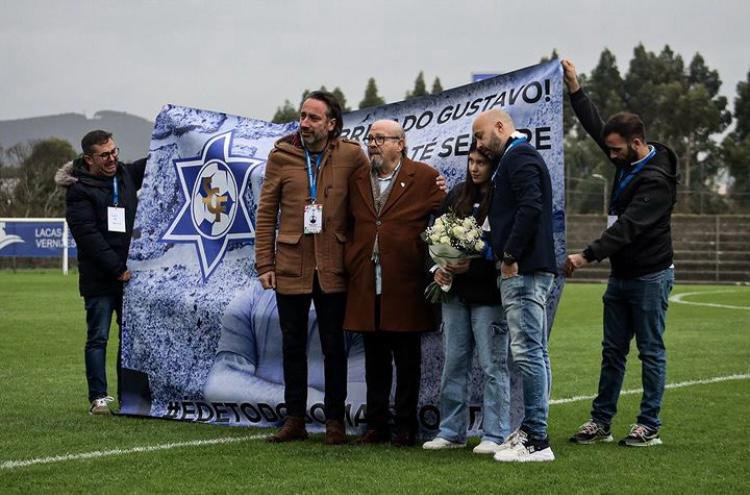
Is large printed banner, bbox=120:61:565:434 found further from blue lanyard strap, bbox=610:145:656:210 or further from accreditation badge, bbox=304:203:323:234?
accreditation badge, bbox=304:203:323:234

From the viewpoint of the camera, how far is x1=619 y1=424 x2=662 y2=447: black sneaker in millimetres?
7531

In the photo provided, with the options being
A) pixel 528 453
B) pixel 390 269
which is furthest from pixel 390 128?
pixel 528 453

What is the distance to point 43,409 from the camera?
9.24 m

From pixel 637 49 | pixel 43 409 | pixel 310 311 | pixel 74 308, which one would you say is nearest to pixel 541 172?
pixel 310 311

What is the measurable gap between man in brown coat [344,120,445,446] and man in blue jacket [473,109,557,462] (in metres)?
0.62

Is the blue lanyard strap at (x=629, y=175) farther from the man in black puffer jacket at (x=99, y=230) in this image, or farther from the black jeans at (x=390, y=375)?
the man in black puffer jacket at (x=99, y=230)

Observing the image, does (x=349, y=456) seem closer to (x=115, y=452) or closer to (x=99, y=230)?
(x=115, y=452)

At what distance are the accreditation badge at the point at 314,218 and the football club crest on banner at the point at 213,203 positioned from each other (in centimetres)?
123

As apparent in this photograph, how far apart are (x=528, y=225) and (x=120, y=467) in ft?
8.60

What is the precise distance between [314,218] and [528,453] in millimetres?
1924

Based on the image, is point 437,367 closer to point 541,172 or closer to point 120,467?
point 541,172

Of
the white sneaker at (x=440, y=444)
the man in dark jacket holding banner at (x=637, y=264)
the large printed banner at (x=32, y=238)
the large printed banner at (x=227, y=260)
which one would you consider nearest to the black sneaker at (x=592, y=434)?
the man in dark jacket holding banner at (x=637, y=264)

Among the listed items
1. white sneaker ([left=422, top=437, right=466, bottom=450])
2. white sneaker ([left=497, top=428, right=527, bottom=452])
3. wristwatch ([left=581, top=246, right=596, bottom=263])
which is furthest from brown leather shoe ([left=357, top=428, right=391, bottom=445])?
wristwatch ([left=581, top=246, right=596, bottom=263])

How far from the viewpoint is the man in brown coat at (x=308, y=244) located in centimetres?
759
